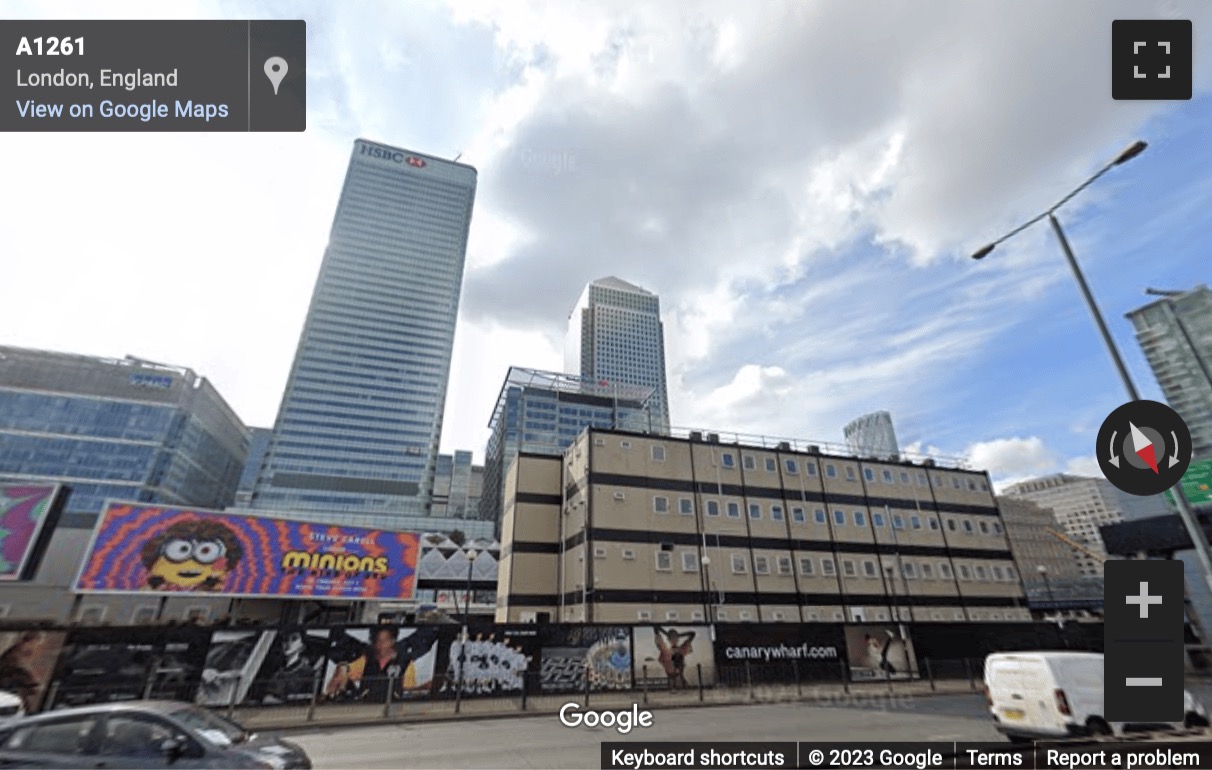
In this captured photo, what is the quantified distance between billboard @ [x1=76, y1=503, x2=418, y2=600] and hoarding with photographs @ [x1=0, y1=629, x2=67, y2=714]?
7.96 meters

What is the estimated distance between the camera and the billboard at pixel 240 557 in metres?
24.9

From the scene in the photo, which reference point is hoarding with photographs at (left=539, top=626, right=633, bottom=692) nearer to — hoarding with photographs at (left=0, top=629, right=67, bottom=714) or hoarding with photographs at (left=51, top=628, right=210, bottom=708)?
hoarding with photographs at (left=51, top=628, right=210, bottom=708)

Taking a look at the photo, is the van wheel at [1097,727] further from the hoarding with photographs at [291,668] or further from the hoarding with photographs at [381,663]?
the hoarding with photographs at [291,668]

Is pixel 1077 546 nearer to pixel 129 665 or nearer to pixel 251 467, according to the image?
pixel 129 665

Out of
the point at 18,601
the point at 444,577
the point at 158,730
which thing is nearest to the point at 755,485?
the point at 158,730

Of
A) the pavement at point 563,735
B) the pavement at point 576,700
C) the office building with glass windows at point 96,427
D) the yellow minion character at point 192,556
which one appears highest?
the office building with glass windows at point 96,427

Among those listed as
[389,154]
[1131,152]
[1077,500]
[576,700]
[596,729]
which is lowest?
[576,700]

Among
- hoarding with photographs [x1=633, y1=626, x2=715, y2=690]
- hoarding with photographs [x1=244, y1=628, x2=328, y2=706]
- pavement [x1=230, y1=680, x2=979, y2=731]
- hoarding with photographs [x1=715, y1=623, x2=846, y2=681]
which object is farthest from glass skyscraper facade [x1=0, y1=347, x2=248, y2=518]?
hoarding with photographs [x1=715, y1=623, x2=846, y2=681]

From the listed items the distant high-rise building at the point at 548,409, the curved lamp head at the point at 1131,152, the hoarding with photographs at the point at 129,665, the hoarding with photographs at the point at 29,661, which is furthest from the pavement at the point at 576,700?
the distant high-rise building at the point at 548,409

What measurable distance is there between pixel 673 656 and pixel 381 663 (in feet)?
42.3

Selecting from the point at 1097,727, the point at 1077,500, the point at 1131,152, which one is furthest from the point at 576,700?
the point at 1077,500

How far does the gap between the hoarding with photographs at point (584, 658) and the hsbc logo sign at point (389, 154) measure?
183m

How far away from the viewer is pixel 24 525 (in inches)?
968

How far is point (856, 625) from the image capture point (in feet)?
88.0
